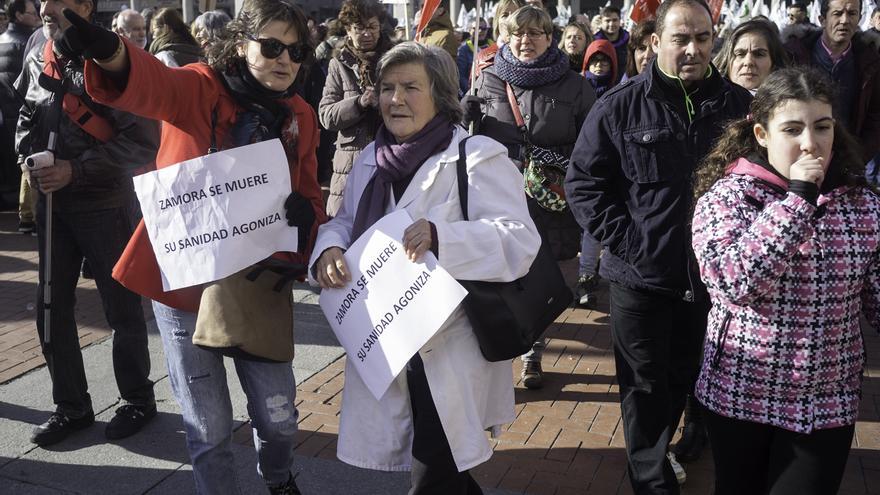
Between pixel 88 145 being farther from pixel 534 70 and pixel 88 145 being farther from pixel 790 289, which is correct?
pixel 790 289

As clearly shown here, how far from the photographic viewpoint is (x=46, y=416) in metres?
4.30

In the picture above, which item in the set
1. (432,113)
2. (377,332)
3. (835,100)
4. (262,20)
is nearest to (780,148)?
(835,100)

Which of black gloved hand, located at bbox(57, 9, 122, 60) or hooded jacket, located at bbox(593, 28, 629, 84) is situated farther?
hooded jacket, located at bbox(593, 28, 629, 84)

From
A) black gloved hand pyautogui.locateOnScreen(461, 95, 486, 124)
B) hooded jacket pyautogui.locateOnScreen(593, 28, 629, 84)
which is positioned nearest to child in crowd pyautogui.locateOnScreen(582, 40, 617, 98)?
hooded jacket pyautogui.locateOnScreen(593, 28, 629, 84)

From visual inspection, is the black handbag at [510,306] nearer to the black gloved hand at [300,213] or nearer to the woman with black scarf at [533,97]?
the black gloved hand at [300,213]

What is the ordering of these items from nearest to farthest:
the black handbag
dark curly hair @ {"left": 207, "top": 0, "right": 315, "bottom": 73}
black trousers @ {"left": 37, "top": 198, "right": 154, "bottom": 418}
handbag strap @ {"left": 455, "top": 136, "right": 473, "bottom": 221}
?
1. the black handbag
2. handbag strap @ {"left": 455, "top": 136, "right": 473, "bottom": 221}
3. dark curly hair @ {"left": 207, "top": 0, "right": 315, "bottom": 73}
4. black trousers @ {"left": 37, "top": 198, "right": 154, "bottom": 418}

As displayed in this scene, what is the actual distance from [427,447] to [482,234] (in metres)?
0.67

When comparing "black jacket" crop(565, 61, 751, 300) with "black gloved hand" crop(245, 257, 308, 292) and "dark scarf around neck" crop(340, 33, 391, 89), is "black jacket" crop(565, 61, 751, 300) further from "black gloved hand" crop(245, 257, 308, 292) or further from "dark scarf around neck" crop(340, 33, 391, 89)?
"dark scarf around neck" crop(340, 33, 391, 89)

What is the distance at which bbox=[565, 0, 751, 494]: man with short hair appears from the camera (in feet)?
10.5

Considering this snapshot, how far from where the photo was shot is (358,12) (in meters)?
4.85

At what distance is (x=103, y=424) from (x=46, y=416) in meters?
0.33

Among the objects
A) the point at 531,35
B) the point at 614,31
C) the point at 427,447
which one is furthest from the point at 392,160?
the point at 614,31

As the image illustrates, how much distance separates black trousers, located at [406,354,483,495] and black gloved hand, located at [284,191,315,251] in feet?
1.90

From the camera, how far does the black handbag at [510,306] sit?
263cm
